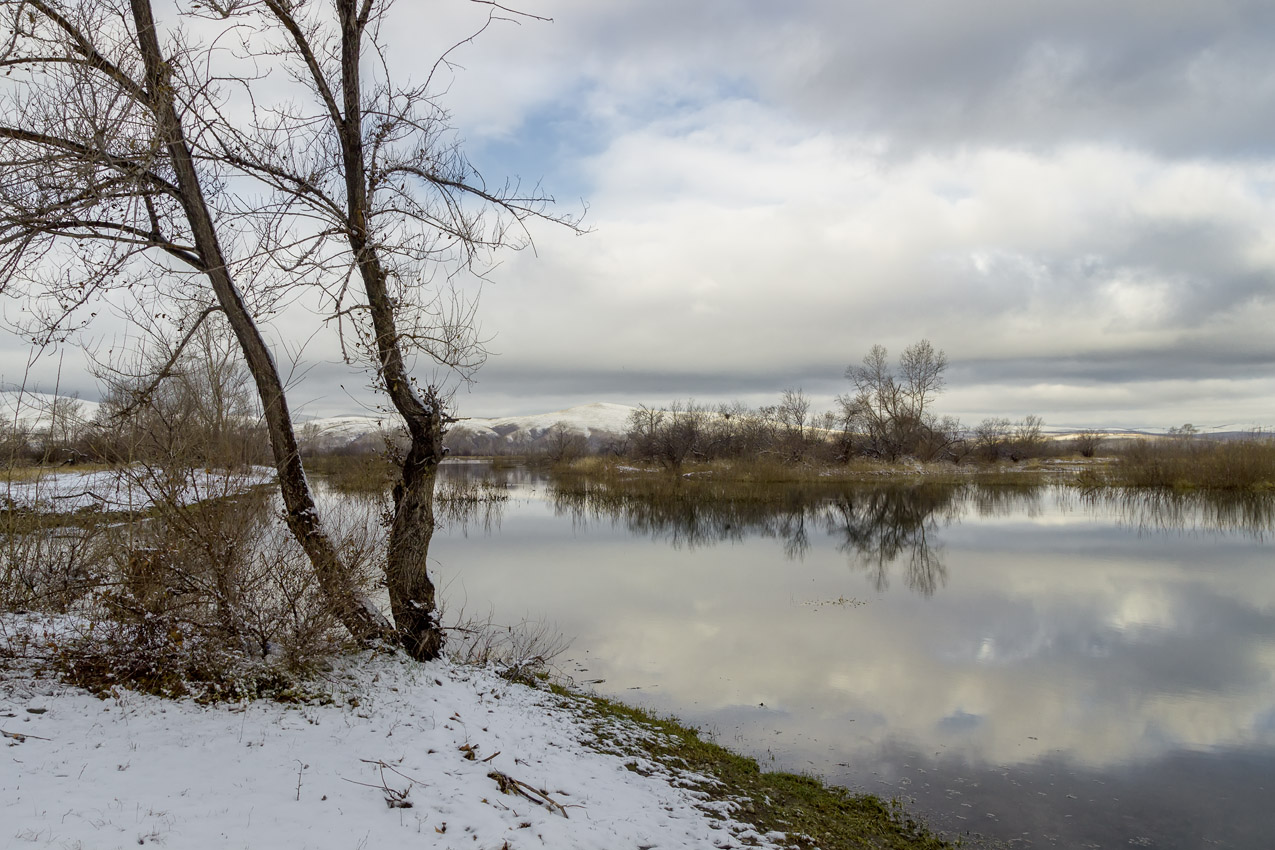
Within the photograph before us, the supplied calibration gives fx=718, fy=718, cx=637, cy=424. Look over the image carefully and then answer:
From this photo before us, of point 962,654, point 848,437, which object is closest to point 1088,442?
point 848,437

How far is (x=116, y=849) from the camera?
3434mm

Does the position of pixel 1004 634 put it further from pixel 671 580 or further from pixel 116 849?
pixel 116 849

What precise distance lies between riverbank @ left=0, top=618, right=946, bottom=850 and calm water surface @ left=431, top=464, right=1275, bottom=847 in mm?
1313

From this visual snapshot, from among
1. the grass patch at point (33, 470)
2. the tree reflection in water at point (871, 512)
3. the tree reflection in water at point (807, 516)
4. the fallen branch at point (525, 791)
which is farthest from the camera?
the tree reflection in water at point (871, 512)

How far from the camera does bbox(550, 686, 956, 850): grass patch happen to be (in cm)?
533

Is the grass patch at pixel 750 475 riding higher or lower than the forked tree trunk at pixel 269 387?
lower

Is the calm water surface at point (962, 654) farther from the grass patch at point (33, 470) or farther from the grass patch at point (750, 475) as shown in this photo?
the grass patch at point (750, 475)

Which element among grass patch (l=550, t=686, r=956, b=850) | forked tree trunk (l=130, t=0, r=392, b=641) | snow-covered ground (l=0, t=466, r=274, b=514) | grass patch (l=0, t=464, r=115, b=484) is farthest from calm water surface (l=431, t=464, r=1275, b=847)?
grass patch (l=0, t=464, r=115, b=484)

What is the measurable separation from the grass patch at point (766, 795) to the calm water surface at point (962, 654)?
401 millimetres

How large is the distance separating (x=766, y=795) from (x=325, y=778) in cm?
342

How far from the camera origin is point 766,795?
591 centimetres

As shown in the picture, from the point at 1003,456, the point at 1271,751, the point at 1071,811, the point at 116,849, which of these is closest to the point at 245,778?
the point at 116,849

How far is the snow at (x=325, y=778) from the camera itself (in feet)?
12.6

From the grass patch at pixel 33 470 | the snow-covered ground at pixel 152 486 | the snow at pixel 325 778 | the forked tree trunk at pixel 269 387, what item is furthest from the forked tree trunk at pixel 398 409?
the grass patch at pixel 33 470
